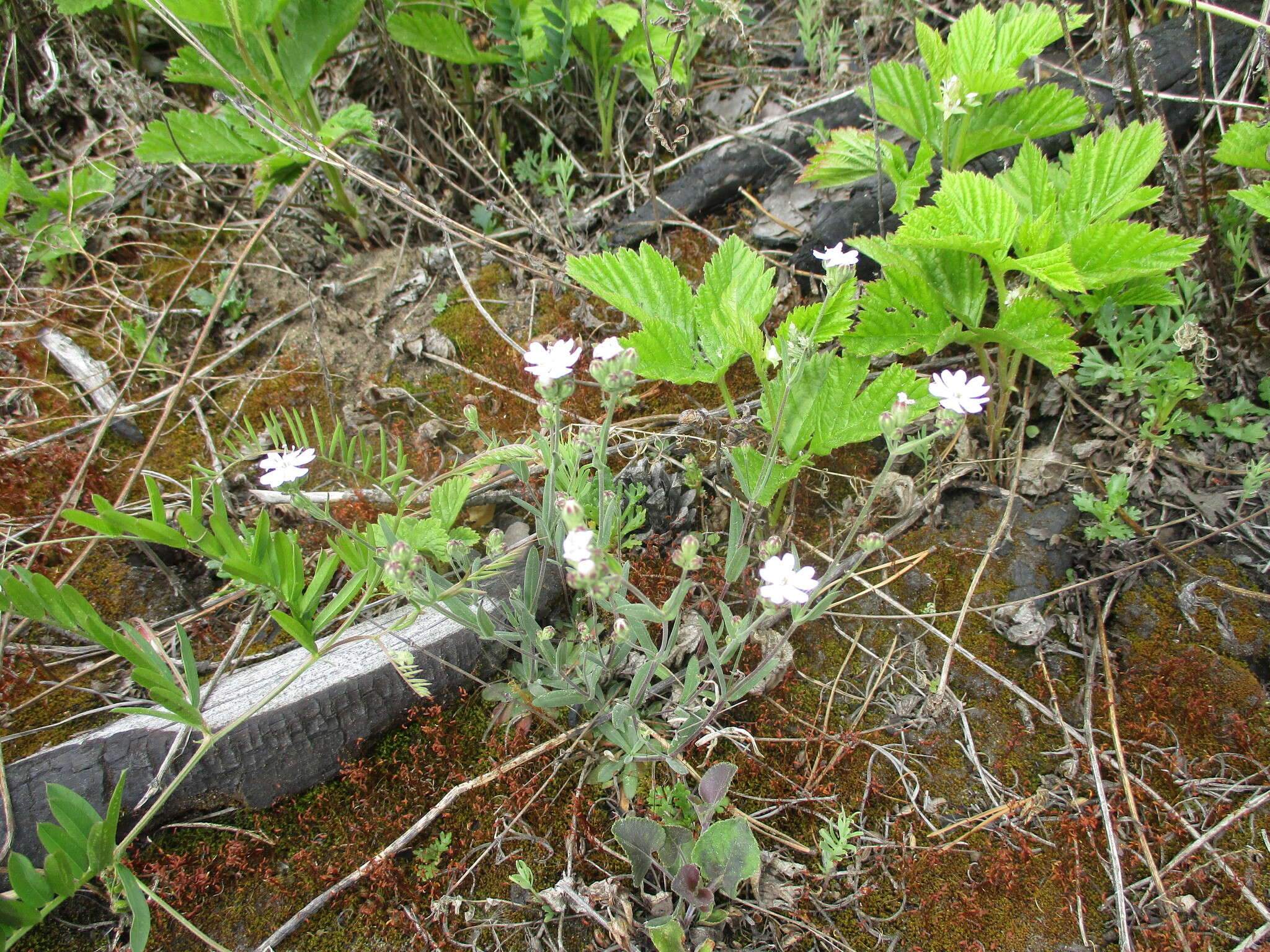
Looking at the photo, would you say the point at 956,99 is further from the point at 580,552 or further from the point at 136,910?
the point at 136,910

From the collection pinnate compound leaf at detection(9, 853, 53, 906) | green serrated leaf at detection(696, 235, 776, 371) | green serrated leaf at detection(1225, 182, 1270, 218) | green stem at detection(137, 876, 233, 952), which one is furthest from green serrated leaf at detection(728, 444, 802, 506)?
pinnate compound leaf at detection(9, 853, 53, 906)

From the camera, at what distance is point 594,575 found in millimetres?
1424

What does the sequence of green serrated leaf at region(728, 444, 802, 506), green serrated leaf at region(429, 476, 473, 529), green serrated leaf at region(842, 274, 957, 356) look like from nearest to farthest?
green serrated leaf at region(728, 444, 802, 506), green serrated leaf at region(429, 476, 473, 529), green serrated leaf at region(842, 274, 957, 356)

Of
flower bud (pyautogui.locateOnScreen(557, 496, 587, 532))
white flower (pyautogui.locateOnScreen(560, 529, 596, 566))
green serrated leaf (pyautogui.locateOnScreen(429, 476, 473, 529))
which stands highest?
flower bud (pyautogui.locateOnScreen(557, 496, 587, 532))

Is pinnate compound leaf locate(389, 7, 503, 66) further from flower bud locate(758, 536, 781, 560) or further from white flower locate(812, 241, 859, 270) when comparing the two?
flower bud locate(758, 536, 781, 560)

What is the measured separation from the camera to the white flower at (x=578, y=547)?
143 centimetres

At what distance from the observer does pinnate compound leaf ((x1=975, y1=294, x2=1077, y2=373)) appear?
6.98 feet

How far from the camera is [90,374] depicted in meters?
2.96

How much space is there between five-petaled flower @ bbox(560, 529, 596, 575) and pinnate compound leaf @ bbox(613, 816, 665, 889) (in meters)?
0.68

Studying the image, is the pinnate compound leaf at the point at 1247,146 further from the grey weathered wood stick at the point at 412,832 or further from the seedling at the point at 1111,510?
the grey weathered wood stick at the point at 412,832

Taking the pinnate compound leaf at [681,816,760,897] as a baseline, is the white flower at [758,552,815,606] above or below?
above

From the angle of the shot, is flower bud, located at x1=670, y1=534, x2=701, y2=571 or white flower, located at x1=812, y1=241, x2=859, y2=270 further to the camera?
white flower, located at x1=812, y1=241, x2=859, y2=270

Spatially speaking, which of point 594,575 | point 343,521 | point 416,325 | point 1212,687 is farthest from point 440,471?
point 1212,687

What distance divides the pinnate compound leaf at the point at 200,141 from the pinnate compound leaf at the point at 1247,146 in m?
A: 3.44
